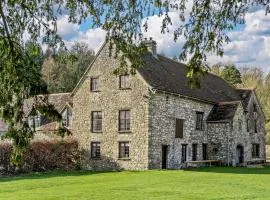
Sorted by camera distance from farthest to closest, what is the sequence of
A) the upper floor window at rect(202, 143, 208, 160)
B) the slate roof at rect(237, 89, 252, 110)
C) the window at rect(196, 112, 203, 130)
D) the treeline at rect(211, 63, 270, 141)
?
the treeline at rect(211, 63, 270, 141)
the slate roof at rect(237, 89, 252, 110)
the upper floor window at rect(202, 143, 208, 160)
the window at rect(196, 112, 203, 130)

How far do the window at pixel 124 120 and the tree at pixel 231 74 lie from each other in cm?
4733

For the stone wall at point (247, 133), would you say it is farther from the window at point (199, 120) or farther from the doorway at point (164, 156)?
the doorway at point (164, 156)

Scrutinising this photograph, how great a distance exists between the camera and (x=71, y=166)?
39906mm

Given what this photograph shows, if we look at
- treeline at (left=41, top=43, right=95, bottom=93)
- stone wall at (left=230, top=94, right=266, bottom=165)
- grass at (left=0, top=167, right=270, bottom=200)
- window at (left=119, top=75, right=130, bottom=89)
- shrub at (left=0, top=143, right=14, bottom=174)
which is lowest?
grass at (left=0, top=167, right=270, bottom=200)

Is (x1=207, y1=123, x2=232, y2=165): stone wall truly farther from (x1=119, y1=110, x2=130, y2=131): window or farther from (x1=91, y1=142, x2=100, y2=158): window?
(x1=91, y1=142, x2=100, y2=158): window

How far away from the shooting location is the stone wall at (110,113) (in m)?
37.0

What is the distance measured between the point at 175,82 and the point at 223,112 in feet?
20.9

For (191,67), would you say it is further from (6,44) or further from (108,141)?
(108,141)

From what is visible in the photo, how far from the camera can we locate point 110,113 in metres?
39.1

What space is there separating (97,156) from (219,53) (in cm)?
3069

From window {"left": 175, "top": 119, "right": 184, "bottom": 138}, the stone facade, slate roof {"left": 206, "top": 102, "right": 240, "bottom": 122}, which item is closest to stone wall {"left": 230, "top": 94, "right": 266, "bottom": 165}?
the stone facade

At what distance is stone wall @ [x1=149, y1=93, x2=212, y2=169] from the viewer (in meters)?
36.9

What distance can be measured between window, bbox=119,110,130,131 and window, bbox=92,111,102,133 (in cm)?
205

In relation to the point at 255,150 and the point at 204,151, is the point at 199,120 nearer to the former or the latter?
the point at 204,151
